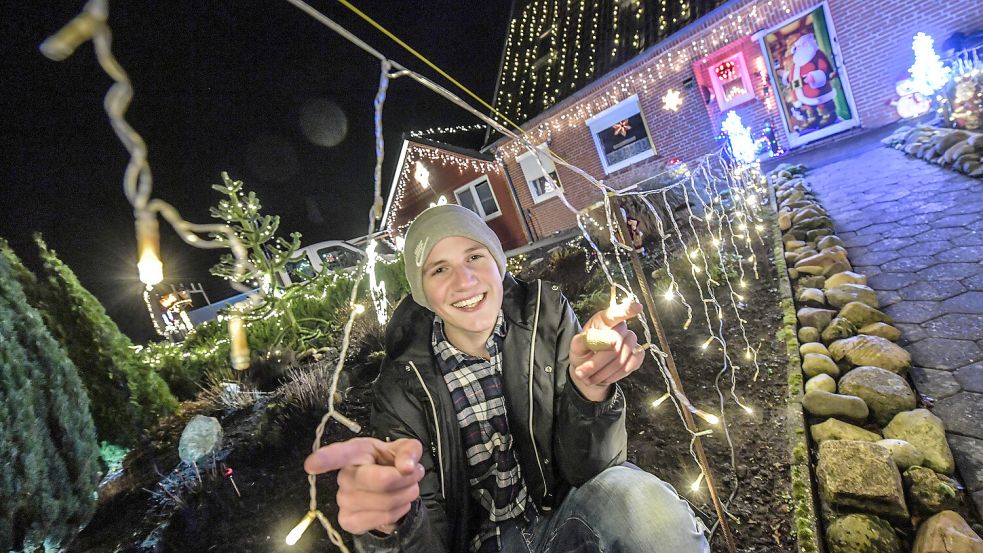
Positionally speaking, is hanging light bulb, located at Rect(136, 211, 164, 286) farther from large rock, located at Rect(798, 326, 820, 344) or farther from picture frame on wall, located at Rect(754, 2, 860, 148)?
picture frame on wall, located at Rect(754, 2, 860, 148)

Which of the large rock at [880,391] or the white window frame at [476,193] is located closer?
the large rock at [880,391]

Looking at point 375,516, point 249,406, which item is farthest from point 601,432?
point 249,406

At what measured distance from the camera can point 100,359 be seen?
15.1 feet

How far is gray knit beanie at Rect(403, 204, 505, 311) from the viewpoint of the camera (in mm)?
1693

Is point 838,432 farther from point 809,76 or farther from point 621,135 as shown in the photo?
point 621,135

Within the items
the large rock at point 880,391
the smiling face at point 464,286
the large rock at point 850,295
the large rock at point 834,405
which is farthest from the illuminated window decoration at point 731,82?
the smiling face at point 464,286

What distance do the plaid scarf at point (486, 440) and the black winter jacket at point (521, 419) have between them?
0.07 meters

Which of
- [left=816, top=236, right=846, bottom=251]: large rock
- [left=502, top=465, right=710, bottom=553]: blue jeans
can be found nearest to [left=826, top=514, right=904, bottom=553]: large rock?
[left=502, top=465, right=710, bottom=553]: blue jeans

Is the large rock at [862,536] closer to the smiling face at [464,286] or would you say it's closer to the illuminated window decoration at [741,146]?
the smiling face at [464,286]

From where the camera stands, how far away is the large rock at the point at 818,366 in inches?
95.9

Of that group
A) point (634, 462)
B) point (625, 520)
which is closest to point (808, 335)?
point (634, 462)

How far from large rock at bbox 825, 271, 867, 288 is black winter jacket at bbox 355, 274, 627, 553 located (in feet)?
9.67

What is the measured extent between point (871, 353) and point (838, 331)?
0.33 metres

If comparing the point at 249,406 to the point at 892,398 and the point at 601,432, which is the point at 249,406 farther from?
the point at 892,398
